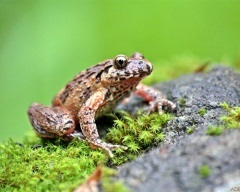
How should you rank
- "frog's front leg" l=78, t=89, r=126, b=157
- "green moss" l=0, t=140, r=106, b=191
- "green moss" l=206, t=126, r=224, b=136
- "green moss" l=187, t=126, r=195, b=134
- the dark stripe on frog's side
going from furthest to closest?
the dark stripe on frog's side, "frog's front leg" l=78, t=89, r=126, b=157, "green moss" l=187, t=126, r=195, b=134, "green moss" l=0, t=140, r=106, b=191, "green moss" l=206, t=126, r=224, b=136

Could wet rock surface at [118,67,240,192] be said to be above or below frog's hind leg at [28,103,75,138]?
below

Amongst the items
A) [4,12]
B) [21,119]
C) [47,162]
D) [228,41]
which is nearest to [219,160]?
[47,162]

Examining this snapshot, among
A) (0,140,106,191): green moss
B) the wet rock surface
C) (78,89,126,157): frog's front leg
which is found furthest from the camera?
(78,89,126,157): frog's front leg

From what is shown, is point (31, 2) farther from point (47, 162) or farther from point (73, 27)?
point (47, 162)

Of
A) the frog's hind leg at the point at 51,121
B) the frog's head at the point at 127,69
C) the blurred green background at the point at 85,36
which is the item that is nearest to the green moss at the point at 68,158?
the frog's hind leg at the point at 51,121

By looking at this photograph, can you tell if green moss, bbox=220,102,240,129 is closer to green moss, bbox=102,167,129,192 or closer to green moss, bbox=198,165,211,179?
green moss, bbox=198,165,211,179

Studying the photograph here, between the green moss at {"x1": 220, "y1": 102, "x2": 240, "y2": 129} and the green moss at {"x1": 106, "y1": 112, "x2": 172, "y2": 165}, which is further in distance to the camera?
the green moss at {"x1": 106, "y1": 112, "x2": 172, "y2": 165}

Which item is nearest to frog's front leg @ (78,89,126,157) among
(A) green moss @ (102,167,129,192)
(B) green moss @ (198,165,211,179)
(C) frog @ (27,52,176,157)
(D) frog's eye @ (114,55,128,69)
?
(C) frog @ (27,52,176,157)
